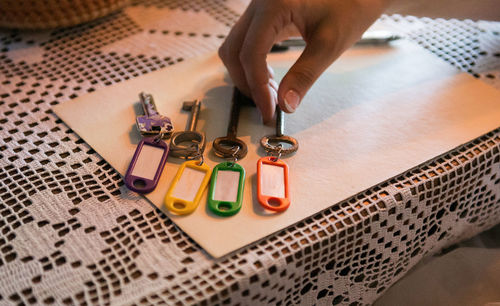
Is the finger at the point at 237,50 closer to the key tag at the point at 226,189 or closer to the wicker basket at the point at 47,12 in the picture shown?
the key tag at the point at 226,189

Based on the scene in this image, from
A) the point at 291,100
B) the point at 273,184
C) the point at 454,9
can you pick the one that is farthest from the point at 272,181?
the point at 454,9

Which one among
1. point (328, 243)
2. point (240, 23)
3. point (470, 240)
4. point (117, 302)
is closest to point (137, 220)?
point (117, 302)

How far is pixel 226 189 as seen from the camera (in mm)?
494

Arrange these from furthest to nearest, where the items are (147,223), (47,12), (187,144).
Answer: (47,12), (187,144), (147,223)

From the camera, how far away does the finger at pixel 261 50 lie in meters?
0.58

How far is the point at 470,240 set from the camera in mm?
720

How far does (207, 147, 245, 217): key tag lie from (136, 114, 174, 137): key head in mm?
98

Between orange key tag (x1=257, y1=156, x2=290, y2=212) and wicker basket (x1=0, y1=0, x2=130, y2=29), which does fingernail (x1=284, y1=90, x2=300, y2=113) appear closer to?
orange key tag (x1=257, y1=156, x2=290, y2=212)

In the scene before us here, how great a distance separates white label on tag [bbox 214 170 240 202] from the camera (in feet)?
1.59

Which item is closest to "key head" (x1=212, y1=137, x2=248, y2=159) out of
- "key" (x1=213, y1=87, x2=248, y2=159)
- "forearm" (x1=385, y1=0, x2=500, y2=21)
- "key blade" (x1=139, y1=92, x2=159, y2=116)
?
"key" (x1=213, y1=87, x2=248, y2=159)

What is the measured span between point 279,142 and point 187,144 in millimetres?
118

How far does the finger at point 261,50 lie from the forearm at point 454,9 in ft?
0.78

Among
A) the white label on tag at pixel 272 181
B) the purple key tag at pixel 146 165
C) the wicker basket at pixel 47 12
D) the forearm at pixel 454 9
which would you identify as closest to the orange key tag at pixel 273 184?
the white label on tag at pixel 272 181

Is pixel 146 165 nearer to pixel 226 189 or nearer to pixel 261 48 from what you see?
pixel 226 189
